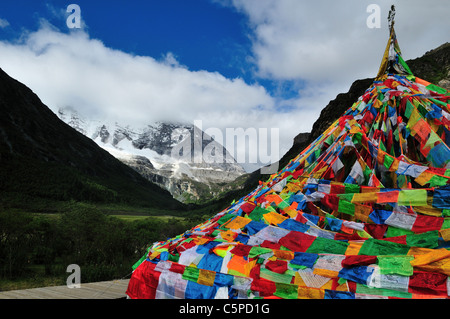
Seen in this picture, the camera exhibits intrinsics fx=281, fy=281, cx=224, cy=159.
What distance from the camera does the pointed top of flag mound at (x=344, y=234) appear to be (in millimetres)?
4238

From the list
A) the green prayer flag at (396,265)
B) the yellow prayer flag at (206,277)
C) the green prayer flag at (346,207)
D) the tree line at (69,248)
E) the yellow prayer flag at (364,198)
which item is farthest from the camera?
the tree line at (69,248)

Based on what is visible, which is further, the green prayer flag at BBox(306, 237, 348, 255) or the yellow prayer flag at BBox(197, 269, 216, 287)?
the yellow prayer flag at BBox(197, 269, 216, 287)

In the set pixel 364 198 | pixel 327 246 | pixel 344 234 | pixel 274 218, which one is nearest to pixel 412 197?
pixel 364 198

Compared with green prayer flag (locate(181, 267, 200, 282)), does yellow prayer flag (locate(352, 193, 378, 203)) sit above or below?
above

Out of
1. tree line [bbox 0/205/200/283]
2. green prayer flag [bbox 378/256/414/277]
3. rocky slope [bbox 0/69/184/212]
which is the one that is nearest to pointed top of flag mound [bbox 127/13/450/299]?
green prayer flag [bbox 378/256/414/277]

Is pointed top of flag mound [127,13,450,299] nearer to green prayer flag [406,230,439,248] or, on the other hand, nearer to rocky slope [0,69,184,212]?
green prayer flag [406,230,439,248]

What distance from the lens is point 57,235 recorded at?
20766 mm

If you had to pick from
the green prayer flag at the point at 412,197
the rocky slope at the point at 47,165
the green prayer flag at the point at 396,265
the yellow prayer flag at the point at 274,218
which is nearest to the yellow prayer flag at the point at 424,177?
the green prayer flag at the point at 412,197

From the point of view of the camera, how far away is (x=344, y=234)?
5305 mm

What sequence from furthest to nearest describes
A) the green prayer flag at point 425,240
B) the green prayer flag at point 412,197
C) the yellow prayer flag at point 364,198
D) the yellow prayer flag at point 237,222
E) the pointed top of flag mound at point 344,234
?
the yellow prayer flag at point 237,222, the yellow prayer flag at point 364,198, the green prayer flag at point 412,197, the green prayer flag at point 425,240, the pointed top of flag mound at point 344,234

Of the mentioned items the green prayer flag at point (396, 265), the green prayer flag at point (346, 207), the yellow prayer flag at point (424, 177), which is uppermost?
the yellow prayer flag at point (424, 177)

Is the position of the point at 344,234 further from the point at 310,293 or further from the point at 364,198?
the point at 310,293

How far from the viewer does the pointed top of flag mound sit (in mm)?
4238

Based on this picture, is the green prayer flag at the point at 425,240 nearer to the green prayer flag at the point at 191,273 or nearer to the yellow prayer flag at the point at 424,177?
the yellow prayer flag at the point at 424,177
